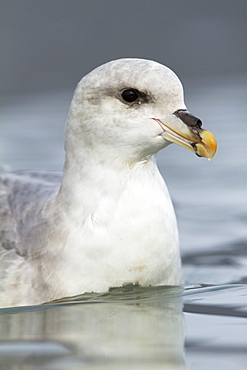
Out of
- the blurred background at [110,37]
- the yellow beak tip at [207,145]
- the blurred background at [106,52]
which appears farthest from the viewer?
the blurred background at [110,37]

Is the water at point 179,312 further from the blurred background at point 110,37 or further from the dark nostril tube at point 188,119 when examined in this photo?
the blurred background at point 110,37

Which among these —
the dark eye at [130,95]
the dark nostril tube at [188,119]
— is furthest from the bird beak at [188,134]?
the dark eye at [130,95]

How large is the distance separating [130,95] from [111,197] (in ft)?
1.58

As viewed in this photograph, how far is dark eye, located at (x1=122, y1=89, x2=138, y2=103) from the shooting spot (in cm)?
414

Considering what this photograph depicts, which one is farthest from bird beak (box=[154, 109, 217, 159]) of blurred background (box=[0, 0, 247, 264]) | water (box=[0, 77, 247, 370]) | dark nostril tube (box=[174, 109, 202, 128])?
blurred background (box=[0, 0, 247, 264])

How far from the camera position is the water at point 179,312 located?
3492 millimetres

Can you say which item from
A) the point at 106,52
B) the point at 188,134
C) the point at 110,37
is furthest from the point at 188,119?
the point at 110,37

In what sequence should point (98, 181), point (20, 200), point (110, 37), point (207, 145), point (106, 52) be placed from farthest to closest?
point (110, 37) → point (106, 52) → point (20, 200) → point (98, 181) → point (207, 145)

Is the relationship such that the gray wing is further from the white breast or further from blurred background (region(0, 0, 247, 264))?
blurred background (region(0, 0, 247, 264))

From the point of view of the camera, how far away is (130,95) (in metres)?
4.15

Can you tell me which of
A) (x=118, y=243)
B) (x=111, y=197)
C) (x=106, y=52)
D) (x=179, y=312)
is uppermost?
(x=106, y=52)

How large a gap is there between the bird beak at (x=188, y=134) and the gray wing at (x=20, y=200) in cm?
86

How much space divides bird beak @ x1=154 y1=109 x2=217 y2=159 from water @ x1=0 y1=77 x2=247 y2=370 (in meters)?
0.72

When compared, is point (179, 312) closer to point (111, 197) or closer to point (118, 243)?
point (118, 243)
